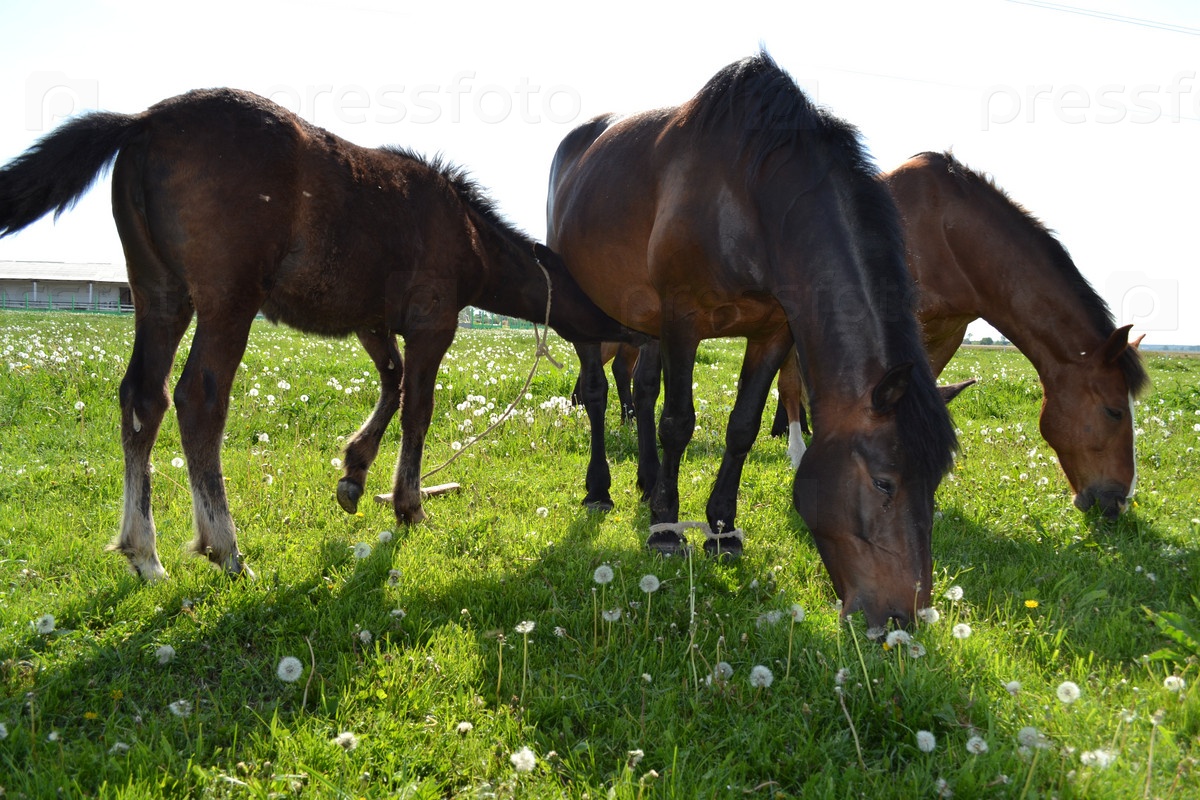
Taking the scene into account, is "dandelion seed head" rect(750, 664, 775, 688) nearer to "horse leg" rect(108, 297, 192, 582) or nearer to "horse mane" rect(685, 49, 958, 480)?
"horse mane" rect(685, 49, 958, 480)

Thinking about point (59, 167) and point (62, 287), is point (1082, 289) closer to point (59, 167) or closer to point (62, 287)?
point (59, 167)

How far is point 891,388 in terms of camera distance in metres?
2.93

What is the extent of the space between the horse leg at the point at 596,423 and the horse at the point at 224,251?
4.67ft

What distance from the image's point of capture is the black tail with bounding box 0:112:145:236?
3.08m

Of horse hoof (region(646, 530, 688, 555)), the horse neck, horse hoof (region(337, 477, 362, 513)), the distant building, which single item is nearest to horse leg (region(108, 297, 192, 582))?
horse hoof (region(337, 477, 362, 513))

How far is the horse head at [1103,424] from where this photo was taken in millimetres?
5043

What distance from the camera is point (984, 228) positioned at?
217 inches

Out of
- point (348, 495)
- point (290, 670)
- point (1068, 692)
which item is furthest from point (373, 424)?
point (1068, 692)

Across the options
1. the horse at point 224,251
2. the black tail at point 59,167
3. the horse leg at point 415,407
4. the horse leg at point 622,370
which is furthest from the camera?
→ the horse leg at point 622,370

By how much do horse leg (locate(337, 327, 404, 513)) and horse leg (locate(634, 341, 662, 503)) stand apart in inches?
65.2

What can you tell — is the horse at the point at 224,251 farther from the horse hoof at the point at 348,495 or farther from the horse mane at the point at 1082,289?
the horse mane at the point at 1082,289

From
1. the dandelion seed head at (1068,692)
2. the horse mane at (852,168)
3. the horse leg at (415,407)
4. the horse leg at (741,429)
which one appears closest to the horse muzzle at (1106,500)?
the horse leg at (741,429)

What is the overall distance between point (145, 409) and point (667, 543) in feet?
9.21

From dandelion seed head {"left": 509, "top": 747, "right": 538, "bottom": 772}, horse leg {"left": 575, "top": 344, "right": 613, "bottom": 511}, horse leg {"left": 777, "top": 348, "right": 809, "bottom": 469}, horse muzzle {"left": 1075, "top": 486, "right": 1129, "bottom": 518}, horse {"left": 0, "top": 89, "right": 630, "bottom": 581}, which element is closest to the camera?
dandelion seed head {"left": 509, "top": 747, "right": 538, "bottom": 772}
